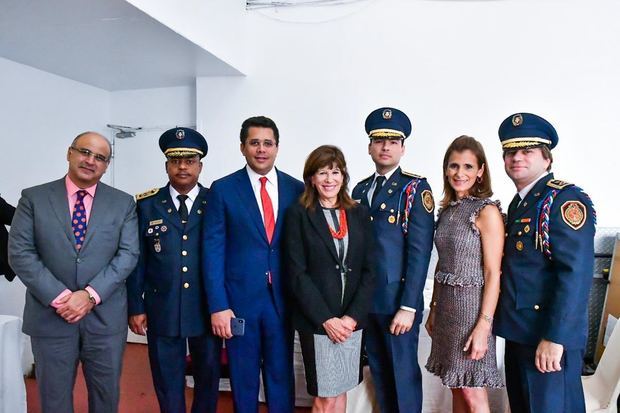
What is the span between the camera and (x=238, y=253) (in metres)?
1.88

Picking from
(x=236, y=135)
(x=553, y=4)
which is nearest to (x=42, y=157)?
(x=236, y=135)

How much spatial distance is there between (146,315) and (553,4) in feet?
12.4

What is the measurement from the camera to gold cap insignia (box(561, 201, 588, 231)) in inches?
58.5

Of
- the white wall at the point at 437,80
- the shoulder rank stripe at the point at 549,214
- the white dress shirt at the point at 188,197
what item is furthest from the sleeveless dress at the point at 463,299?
the white wall at the point at 437,80

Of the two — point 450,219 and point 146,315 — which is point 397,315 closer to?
point 450,219

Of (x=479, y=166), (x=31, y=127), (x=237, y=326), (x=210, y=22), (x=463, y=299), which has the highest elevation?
(x=210, y=22)

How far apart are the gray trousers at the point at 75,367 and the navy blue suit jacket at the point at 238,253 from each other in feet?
1.69

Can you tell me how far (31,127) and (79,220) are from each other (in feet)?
8.00

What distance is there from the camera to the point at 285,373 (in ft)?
6.25

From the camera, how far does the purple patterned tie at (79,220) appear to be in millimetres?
1854

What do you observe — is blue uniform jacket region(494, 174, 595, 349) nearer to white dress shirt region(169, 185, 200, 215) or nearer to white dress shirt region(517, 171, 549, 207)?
white dress shirt region(517, 171, 549, 207)

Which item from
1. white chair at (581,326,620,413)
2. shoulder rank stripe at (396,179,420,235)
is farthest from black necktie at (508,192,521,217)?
white chair at (581,326,620,413)

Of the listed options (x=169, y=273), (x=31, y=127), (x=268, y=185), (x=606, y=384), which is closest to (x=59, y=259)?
(x=169, y=273)

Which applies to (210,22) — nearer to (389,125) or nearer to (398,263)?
(389,125)
